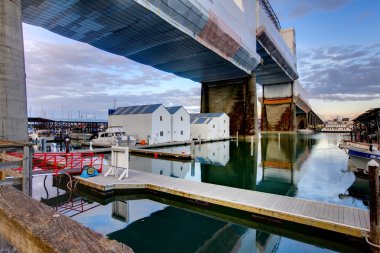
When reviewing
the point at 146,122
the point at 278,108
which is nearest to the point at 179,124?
the point at 146,122

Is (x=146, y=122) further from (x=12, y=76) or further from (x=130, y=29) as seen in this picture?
(x=12, y=76)

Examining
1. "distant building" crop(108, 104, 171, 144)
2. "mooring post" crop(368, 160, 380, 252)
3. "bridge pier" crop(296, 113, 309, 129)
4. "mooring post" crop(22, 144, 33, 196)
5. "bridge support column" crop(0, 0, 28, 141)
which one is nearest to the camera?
"mooring post" crop(22, 144, 33, 196)

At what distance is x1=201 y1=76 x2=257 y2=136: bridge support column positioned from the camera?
67.5 meters

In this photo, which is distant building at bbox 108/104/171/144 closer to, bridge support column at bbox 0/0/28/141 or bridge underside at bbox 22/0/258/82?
bridge underside at bbox 22/0/258/82

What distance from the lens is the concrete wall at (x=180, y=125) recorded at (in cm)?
4596

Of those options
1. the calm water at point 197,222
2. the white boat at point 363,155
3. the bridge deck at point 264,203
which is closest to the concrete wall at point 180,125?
the calm water at point 197,222

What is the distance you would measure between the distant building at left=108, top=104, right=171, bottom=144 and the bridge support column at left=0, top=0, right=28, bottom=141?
991 inches

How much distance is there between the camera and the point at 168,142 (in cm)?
4344

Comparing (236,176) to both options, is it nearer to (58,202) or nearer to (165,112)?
(58,202)

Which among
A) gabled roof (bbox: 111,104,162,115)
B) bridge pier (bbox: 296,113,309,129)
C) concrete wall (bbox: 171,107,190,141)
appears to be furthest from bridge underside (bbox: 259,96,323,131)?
gabled roof (bbox: 111,104,162,115)

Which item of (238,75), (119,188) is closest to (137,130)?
(119,188)

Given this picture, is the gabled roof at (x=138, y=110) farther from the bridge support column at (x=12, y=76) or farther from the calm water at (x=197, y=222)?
the bridge support column at (x=12, y=76)

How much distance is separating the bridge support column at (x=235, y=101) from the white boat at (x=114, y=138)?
3719 centimetres

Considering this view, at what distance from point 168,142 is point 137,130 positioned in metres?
5.68
